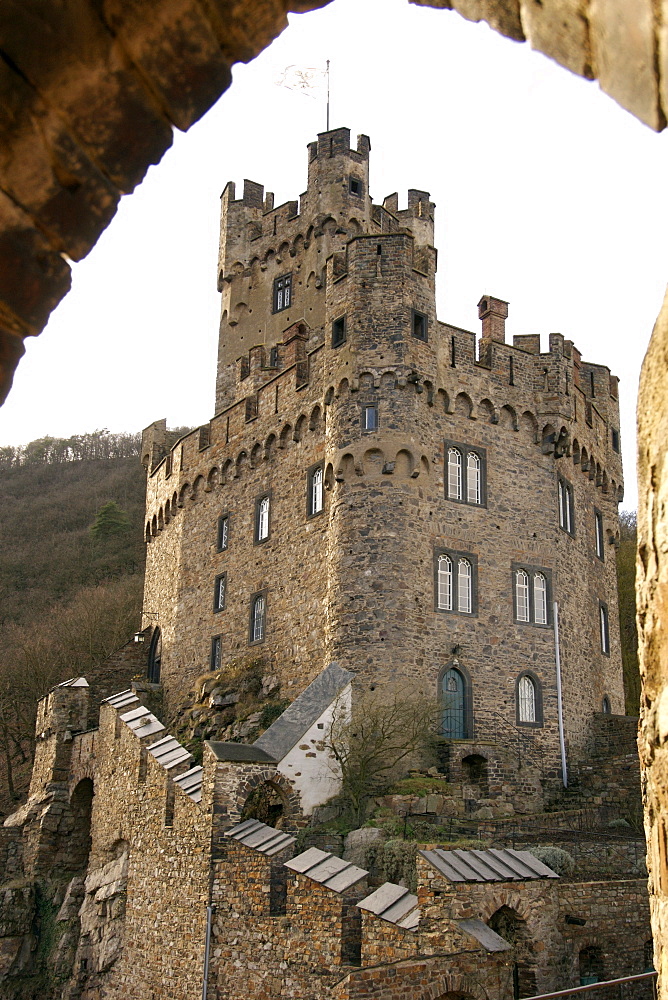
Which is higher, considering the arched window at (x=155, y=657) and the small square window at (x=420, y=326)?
the small square window at (x=420, y=326)

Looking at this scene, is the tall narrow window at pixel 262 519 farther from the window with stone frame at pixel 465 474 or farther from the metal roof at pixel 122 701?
the window with stone frame at pixel 465 474

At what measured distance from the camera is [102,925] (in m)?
22.3

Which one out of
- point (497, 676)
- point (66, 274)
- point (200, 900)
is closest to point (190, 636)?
point (497, 676)

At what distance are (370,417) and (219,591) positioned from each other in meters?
8.30

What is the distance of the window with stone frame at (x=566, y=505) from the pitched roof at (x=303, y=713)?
761cm

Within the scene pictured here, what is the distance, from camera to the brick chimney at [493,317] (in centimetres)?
2614

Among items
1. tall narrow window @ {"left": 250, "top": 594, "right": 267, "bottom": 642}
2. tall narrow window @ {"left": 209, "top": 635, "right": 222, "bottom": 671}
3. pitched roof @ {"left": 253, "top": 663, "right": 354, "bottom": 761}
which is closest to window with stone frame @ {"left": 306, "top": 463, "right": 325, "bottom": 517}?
tall narrow window @ {"left": 250, "top": 594, "right": 267, "bottom": 642}

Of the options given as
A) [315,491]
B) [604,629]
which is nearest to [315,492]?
[315,491]

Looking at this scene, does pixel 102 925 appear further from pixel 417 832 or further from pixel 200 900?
pixel 417 832

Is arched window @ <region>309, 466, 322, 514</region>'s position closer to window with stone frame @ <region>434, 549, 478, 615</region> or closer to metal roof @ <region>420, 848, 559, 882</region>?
window with stone frame @ <region>434, 549, 478, 615</region>

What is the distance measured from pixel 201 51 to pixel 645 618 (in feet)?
9.86

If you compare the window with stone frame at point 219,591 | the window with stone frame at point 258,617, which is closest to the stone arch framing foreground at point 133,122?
the window with stone frame at point 258,617

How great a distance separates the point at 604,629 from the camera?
2800 centimetres

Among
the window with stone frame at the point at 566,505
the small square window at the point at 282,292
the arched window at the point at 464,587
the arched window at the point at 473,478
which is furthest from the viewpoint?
the small square window at the point at 282,292
